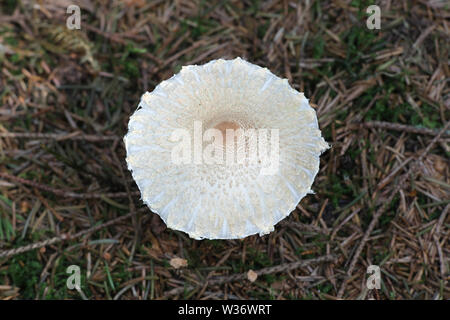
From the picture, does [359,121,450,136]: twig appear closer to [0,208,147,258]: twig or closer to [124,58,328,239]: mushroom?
[124,58,328,239]: mushroom

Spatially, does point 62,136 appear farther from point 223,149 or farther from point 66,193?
point 223,149

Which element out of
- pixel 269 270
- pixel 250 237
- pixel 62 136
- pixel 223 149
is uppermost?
pixel 62 136

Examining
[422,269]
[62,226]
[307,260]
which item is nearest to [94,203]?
[62,226]

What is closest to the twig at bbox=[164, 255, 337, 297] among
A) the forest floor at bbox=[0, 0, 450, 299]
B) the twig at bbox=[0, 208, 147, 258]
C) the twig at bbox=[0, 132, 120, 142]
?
the forest floor at bbox=[0, 0, 450, 299]

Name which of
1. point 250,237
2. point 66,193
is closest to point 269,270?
point 250,237
